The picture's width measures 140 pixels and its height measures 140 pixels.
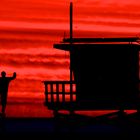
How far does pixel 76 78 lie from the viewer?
34.0 feet

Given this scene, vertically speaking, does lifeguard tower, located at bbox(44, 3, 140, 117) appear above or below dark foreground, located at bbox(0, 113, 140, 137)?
above

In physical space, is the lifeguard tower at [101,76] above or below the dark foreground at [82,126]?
above

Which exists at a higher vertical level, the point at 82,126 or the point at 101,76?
the point at 101,76

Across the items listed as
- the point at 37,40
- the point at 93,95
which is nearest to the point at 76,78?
the point at 93,95

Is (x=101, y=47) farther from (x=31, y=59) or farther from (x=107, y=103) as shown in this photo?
(x=31, y=59)

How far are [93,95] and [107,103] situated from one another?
1.01 ft

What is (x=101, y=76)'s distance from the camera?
33.7ft

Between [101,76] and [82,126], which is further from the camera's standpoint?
[82,126]

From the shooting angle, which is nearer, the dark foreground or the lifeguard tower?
the lifeguard tower

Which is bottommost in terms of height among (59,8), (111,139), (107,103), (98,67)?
(111,139)

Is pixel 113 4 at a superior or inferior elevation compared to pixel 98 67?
superior

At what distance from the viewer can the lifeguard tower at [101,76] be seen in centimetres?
1020

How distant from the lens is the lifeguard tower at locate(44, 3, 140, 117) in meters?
10.2

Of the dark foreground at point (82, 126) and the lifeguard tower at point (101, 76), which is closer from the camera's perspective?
the lifeguard tower at point (101, 76)
